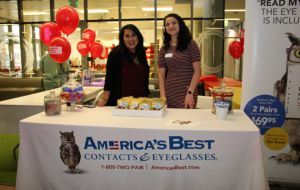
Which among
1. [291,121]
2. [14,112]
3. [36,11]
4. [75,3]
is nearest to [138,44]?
[14,112]

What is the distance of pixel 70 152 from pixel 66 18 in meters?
3.00

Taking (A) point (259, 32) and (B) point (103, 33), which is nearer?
(A) point (259, 32)

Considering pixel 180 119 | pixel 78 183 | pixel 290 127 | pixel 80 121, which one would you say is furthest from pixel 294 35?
pixel 78 183

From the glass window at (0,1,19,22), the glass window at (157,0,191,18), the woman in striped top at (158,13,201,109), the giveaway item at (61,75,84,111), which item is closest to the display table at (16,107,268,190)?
the giveaway item at (61,75,84,111)

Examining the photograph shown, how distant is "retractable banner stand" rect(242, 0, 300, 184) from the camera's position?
7.76ft

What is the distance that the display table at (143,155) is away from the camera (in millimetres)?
1557

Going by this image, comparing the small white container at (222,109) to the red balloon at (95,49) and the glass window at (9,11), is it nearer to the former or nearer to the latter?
the red balloon at (95,49)

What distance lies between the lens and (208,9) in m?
7.84

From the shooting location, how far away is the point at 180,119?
179 centimetres

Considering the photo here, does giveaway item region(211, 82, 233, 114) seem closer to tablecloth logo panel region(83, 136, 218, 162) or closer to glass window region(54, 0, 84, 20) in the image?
tablecloth logo panel region(83, 136, 218, 162)

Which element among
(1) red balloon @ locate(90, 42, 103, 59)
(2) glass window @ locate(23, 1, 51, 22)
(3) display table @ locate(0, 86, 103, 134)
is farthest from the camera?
(2) glass window @ locate(23, 1, 51, 22)

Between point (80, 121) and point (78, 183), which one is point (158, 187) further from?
point (80, 121)

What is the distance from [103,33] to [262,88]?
8.27m

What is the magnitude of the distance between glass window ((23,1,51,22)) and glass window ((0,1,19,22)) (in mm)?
263
